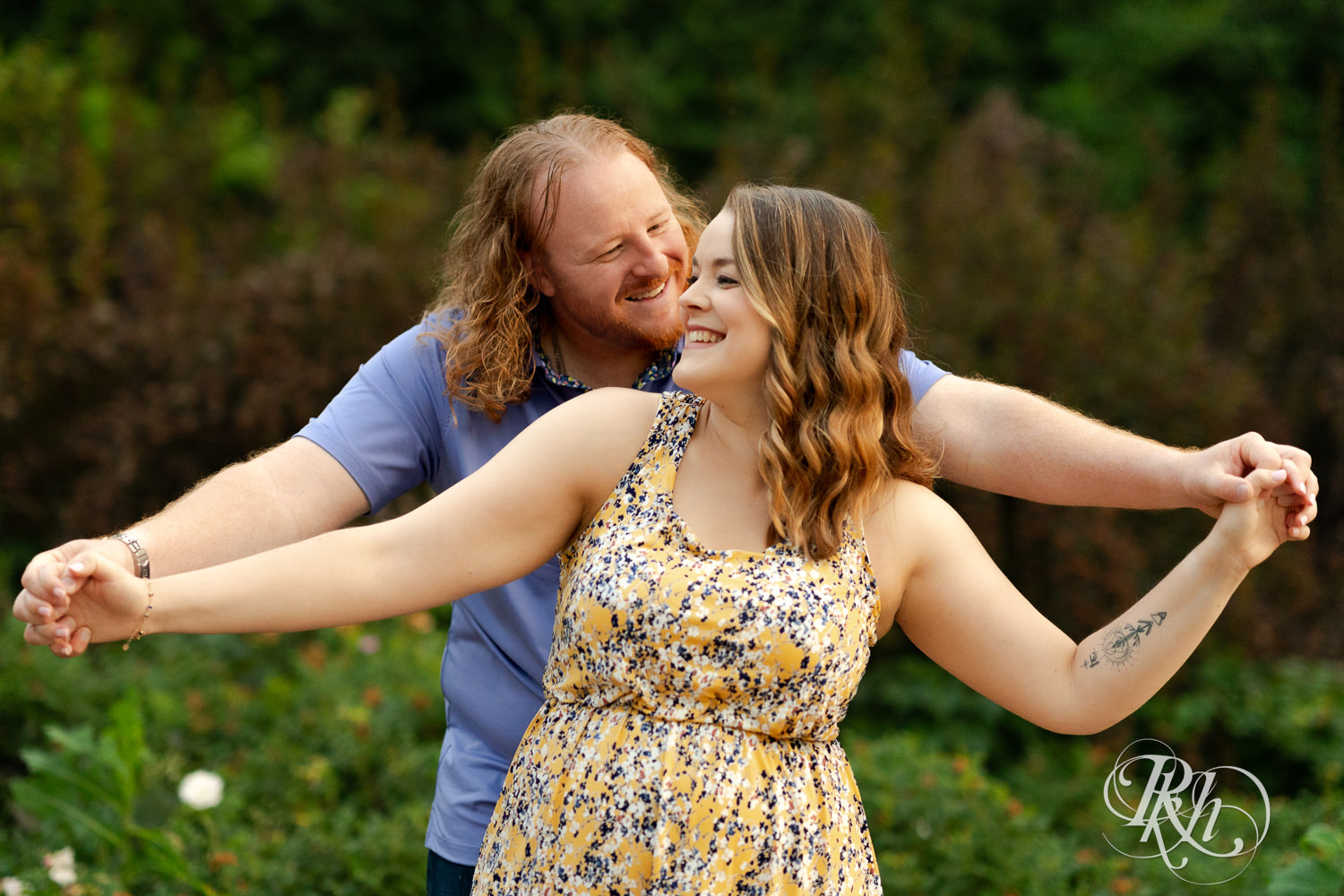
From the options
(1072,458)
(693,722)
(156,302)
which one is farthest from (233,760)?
(1072,458)

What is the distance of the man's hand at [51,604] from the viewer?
69.3 inches

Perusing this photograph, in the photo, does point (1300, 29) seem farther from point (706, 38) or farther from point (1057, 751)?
point (1057, 751)

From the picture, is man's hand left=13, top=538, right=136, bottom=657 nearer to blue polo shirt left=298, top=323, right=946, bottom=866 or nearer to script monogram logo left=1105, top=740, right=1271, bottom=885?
blue polo shirt left=298, top=323, right=946, bottom=866

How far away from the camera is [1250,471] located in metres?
1.87

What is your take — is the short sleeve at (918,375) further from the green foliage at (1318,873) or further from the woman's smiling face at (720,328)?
the green foliage at (1318,873)

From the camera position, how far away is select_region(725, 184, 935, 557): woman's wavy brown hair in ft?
6.46

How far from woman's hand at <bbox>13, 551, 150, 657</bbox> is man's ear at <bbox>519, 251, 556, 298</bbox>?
101cm

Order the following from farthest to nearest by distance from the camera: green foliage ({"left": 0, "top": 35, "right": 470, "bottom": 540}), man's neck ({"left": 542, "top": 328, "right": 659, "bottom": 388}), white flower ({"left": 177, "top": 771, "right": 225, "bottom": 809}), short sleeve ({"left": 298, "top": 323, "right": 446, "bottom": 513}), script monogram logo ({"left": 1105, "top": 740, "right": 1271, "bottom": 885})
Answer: green foliage ({"left": 0, "top": 35, "right": 470, "bottom": 540})
white flower ({"left": 177, "top": 771, "right": 225, "bottom": 809})
script monogram logo ({"left": 1105, "top": 740, "right": 1271, "bottom": 885})
man's neck ({"left": 542, "top": 328, "right": 659, "bottom": 388})
short sleeve ({"left": 298, "top": 323, "right": 446, "bottom": 513})

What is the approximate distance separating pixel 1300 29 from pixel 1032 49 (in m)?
2.25

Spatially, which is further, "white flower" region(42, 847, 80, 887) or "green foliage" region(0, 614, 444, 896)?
"green foliage" region(0, 614, 444, 896)

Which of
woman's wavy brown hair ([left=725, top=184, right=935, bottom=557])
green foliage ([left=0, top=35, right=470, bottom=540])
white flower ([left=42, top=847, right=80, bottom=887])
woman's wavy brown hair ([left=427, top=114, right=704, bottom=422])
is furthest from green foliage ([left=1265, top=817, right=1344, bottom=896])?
green foliage ([left=0, top=35, right=470, bottom=540])

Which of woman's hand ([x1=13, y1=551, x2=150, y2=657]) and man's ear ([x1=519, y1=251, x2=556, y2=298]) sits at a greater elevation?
man's ear ([x1=519, y1=251, x2=556, y2=298])

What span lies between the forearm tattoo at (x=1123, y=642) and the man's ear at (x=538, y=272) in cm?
124

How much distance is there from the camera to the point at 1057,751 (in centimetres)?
488
